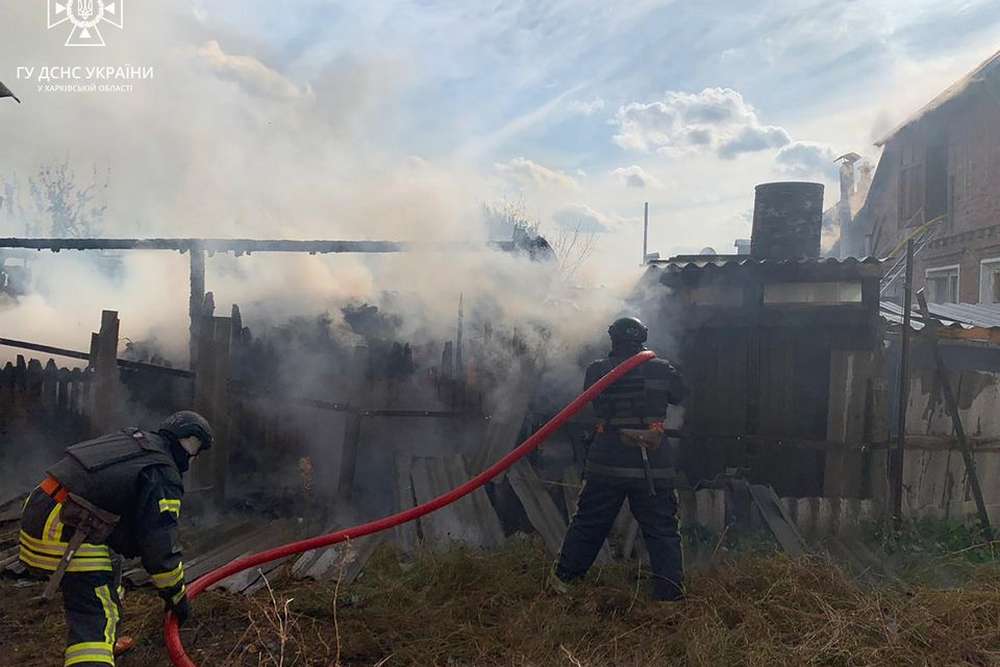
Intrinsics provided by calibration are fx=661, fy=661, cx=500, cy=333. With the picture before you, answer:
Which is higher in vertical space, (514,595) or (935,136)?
(935,136)

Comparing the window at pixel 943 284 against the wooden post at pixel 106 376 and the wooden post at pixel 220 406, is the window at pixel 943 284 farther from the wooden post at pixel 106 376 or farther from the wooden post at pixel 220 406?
the wooden post at pixel 106 376

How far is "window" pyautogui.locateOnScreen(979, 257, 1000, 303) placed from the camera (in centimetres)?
1656

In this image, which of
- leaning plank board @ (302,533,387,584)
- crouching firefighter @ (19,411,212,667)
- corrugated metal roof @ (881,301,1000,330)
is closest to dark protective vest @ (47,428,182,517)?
crouching firefighter @ (19,411,212,667)

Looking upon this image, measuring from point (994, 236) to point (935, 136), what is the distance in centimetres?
417

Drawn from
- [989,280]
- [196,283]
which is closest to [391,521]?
[196,283]

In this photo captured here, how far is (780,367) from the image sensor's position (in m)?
6.82

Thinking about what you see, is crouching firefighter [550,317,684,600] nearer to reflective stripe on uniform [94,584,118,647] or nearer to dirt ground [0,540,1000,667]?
dirt ground [0,540,1000,667]

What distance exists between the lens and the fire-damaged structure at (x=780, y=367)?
653 cm

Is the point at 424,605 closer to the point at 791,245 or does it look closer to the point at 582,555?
the point at 582,555

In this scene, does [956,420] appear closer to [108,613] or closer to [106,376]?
[108,613]

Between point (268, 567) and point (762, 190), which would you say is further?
point (762, 190)

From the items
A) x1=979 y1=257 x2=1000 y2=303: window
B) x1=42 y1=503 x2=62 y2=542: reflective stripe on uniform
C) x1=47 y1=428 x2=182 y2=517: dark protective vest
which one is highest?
x1=979 y1=257 x2=1000 y2=303: window

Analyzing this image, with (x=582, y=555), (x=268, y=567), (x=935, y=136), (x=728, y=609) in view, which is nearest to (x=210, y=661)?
(x=268, y=567)

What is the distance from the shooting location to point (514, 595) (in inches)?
196
